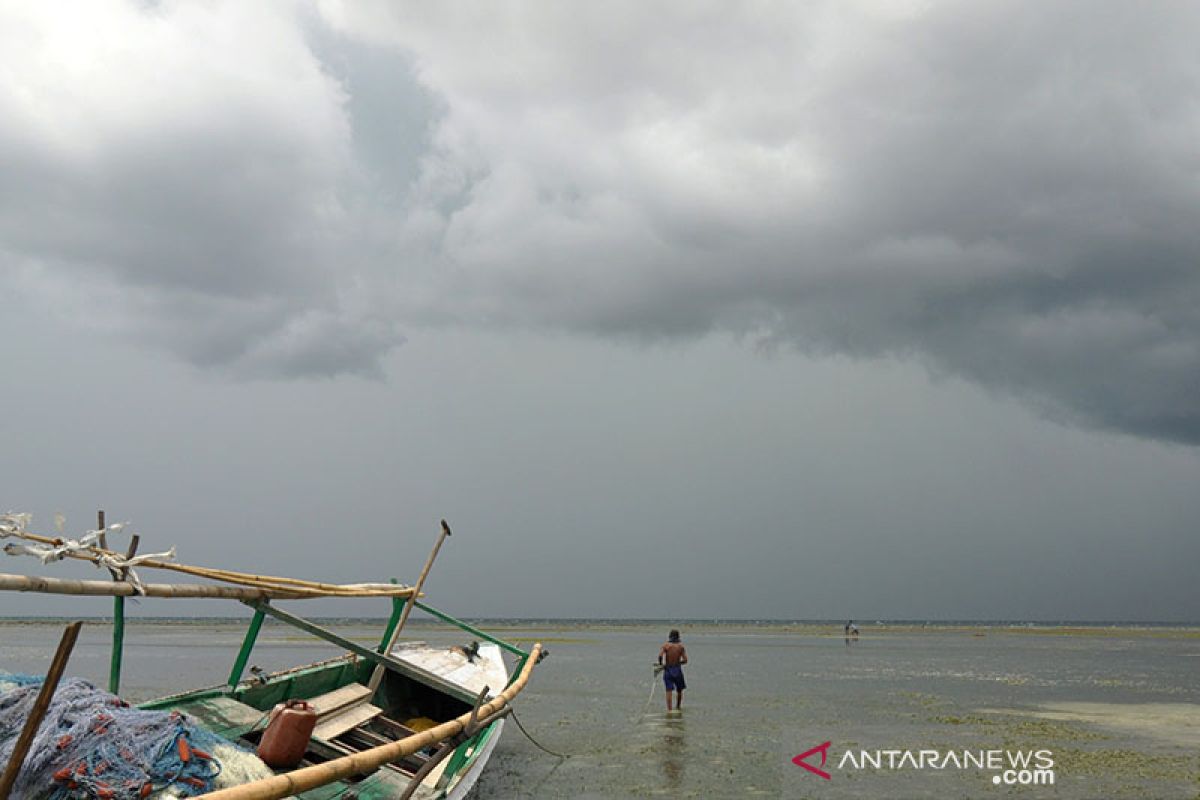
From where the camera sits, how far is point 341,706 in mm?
11992

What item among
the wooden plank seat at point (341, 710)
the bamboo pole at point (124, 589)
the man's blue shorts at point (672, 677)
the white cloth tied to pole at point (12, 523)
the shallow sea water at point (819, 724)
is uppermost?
the white cloth tied to pole at point (12, 523)

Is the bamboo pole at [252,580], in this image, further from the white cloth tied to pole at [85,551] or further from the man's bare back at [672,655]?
the man's bare back at [672,655]

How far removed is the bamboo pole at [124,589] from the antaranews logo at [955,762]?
8.44m

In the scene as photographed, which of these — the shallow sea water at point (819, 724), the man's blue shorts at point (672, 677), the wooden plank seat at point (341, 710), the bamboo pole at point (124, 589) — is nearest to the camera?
the bamboo pole at point (124, 589)

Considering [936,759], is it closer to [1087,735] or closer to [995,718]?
[1087,735]

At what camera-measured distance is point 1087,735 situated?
17234 millimetres

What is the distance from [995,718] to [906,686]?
8.03 metres

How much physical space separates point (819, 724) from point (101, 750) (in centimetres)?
1504

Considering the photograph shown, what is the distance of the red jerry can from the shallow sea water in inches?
177

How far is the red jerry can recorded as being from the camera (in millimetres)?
7919

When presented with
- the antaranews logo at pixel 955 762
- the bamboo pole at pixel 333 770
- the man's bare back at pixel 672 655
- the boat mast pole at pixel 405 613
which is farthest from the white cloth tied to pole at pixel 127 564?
the man's bare back at pixel 672 655

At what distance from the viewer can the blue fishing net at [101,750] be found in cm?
621

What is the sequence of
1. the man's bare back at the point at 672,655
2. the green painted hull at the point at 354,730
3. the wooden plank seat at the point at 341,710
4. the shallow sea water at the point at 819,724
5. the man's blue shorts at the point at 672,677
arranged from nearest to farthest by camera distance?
the green painted hull at the point at 354,730 → the wooden plank seat at the point at 341,710 → the shallow sea water at the point at 819,724 → the man's bare back at the point at 672,655 → the man's blue shorts at the point at 672,677

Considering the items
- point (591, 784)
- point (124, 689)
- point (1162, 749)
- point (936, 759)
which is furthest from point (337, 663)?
point (1162, 749)
